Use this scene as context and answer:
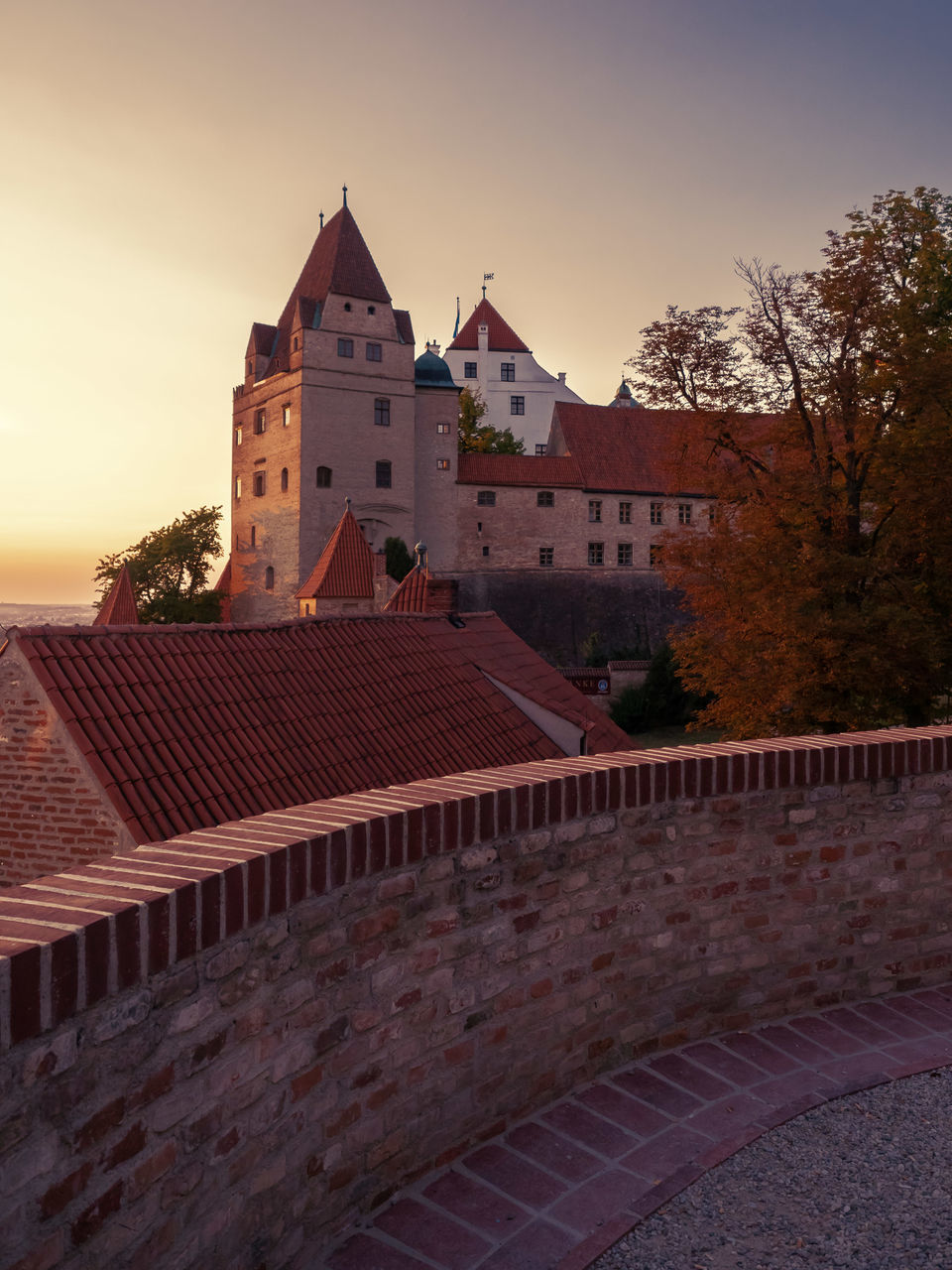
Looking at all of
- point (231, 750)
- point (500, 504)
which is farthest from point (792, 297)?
point (500, 504)

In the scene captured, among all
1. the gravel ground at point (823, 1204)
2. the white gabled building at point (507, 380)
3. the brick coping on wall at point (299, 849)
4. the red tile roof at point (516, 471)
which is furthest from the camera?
the white gabled building at point (507, 380)

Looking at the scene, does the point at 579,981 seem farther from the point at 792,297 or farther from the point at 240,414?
the point at 240,414

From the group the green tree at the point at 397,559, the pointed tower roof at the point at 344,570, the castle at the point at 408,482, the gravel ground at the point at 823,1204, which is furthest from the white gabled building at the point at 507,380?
the gravel ground at the point at 823,1204

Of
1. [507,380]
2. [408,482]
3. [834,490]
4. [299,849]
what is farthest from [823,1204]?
[507,380]

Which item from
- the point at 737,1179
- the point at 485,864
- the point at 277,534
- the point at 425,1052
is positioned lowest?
the point at 737,1179

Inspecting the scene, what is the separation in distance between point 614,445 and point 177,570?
26573mm

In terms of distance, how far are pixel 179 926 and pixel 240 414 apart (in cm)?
5921

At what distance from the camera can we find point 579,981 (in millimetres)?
4582

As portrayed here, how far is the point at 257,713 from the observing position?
10742mm

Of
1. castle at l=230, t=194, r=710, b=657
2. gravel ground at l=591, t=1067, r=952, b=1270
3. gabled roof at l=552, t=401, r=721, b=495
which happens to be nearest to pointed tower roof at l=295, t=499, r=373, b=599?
castle at l=230, t=194, r=710, b=657

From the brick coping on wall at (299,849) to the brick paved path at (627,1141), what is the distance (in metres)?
1.23

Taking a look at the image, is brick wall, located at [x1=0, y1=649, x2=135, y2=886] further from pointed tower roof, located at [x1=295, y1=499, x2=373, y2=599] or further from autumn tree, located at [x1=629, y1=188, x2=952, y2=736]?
pointed tower roof, located at [x1=295, y1=499, x2=373, y2=599]

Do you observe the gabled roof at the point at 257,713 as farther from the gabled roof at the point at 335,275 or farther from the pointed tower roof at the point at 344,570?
the gabled roof at the point at 335,275

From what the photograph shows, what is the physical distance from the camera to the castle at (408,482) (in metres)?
53.8
